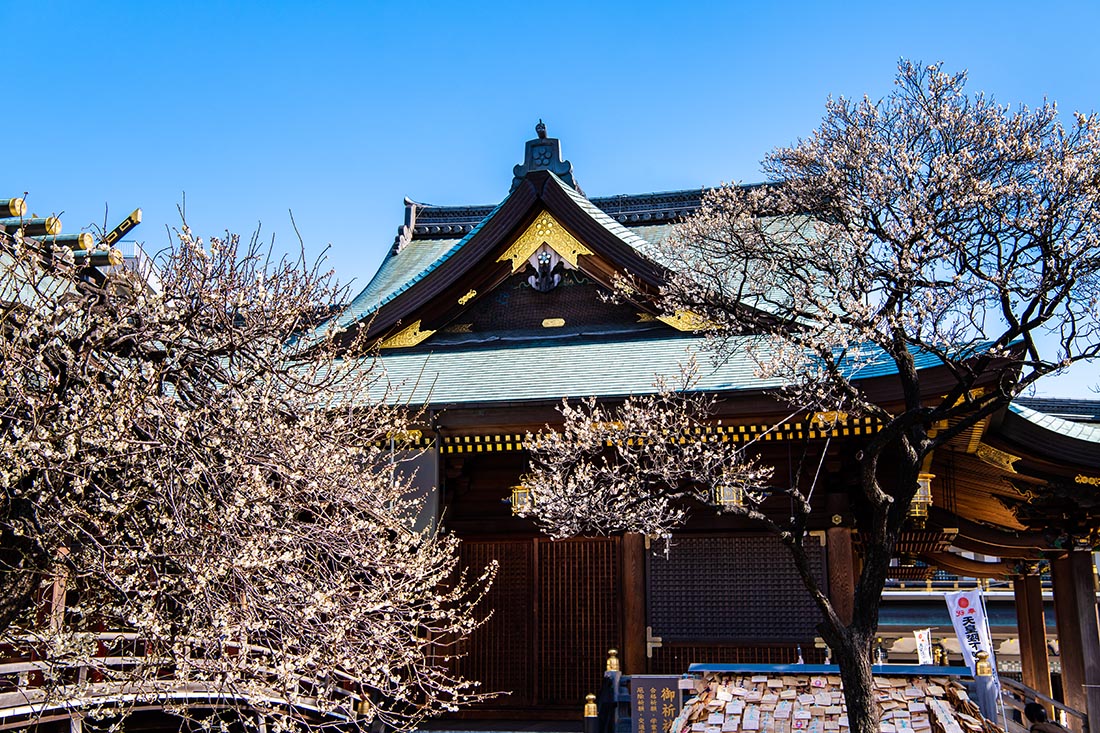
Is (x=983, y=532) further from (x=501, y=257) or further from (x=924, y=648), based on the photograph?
(x=924, y=648)

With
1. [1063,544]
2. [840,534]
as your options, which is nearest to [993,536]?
[1063,544]

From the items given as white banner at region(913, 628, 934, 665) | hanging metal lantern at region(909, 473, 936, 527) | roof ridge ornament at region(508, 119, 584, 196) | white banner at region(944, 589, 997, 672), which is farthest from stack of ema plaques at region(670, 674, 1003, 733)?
white banner at region(913, 628, 934, 665)

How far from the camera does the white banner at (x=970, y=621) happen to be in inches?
677

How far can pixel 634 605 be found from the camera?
38.3ft

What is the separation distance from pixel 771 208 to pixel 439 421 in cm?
428

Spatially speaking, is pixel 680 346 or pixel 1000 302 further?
pixel 680 346

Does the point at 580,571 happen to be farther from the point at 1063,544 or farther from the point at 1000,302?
Result: the point at 1063,544

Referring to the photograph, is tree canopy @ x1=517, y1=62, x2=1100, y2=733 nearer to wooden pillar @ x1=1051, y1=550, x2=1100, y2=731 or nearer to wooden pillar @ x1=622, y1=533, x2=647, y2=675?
wooden pillar @ x1=622, y1=533, x2=647, y2=675

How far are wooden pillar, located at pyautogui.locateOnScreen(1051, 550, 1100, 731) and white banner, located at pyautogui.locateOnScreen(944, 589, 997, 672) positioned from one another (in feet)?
4.71

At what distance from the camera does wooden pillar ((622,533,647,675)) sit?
37.7ft

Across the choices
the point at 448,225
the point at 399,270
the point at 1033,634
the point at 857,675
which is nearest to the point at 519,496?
the point at 857,675

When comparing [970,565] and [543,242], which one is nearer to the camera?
[543,242]

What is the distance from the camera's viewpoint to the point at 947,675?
899cm

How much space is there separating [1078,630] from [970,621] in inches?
110
